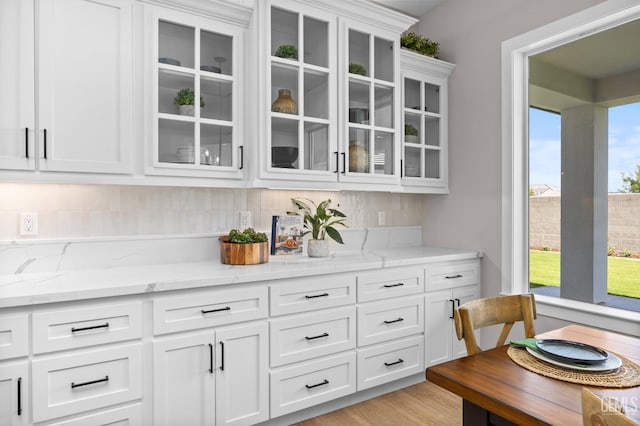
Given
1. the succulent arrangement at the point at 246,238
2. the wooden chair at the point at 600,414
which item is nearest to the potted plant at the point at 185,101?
the succulent arrangement at the point at 246,238

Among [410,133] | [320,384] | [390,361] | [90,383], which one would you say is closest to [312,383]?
[320,384]

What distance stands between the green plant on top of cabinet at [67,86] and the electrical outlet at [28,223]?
1.18ft

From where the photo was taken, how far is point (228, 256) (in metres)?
2.32

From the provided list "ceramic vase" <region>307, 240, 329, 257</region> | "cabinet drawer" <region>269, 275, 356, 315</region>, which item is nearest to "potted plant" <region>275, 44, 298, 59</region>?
"ceramic vase" <region>307, 240, 329, 257</region>

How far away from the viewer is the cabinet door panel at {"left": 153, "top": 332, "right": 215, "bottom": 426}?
1.81 metres

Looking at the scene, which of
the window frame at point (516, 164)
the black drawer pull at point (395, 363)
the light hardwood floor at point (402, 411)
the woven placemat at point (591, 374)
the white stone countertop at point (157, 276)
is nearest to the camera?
the woven placemat at point (591, 374)

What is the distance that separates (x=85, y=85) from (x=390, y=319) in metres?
2.17

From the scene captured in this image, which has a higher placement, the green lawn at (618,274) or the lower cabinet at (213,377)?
the green lawn at (618,274)

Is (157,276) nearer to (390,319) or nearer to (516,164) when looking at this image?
(390,319)

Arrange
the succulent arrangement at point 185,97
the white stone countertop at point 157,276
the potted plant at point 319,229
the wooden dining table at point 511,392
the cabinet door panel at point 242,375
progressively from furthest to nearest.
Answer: the potted plant at point 319,229
the succulent arrangement at point 185,97
the cabinet door panel at point 242,375
the white stone countertop at point 157,276
the wooden dining table at point 511,392

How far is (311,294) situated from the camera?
222cm

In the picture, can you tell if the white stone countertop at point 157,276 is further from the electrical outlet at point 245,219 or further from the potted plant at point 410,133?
the potted plant at point 410,133

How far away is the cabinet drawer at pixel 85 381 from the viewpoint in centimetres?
159

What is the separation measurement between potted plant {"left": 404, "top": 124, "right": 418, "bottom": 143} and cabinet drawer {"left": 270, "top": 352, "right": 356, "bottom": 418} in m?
1.67
